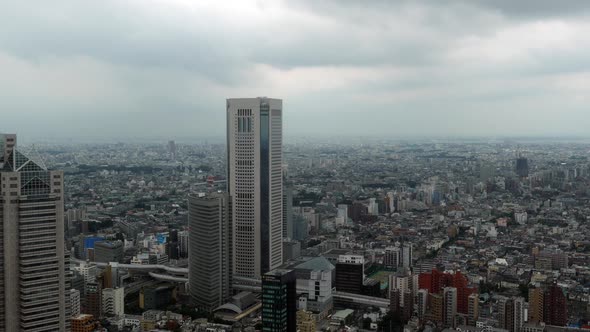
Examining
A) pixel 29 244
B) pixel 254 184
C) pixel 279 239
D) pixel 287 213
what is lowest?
pixel 279 239

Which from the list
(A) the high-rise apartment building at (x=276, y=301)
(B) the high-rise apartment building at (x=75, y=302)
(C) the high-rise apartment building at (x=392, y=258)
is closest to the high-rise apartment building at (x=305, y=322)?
(A) the high-rise apartment building at (x=276, y=301)

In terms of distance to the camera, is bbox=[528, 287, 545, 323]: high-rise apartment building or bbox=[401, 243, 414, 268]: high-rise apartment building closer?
bbox=[528, 287, 545, 323]: high-rise apartment building

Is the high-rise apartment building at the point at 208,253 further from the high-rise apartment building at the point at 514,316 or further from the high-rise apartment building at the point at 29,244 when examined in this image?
the high-rise apartment building at the point at 514,316

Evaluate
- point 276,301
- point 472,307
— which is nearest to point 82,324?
point 276,301

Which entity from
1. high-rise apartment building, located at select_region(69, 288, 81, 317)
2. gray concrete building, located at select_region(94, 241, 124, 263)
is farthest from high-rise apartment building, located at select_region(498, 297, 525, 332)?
gray concrete building, located at select_region(94, 241, 124, 263)

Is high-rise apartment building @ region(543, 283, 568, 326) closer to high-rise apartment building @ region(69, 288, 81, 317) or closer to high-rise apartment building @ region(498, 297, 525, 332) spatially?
high-rise apartment building @ region(498, 297, 525, 332)

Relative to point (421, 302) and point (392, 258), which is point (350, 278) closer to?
point (421, 302)

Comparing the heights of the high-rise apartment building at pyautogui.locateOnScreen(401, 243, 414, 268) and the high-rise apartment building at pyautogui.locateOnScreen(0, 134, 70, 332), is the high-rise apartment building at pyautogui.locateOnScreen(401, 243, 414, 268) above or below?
below
